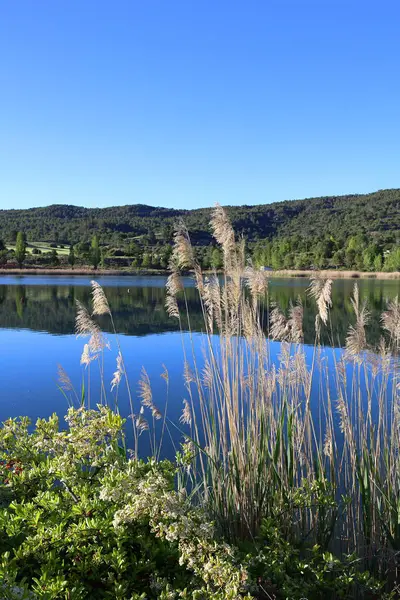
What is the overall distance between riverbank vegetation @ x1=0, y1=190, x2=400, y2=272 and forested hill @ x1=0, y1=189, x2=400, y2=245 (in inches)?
6.5

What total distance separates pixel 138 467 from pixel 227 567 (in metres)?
0.70

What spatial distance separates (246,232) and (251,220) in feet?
94.4

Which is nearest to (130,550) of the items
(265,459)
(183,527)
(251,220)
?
(183,527)

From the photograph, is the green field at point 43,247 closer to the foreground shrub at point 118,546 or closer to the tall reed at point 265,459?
the tall reed at point 265,459

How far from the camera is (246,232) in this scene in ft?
170

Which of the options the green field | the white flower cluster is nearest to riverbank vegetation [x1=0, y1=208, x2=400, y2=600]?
the white flower cluster

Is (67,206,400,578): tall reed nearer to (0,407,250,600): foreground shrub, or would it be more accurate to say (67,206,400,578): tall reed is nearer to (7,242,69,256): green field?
(0,407,250,600): foreground shrub

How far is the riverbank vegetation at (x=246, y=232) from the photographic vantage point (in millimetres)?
62562

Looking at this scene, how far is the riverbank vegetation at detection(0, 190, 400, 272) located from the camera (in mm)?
62562

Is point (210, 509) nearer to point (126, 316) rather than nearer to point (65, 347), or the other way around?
point (65, 347)

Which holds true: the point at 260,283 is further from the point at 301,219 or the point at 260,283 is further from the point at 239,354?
the point at 301,219

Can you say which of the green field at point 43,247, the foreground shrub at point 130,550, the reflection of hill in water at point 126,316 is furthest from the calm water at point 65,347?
the green field at point 43,247

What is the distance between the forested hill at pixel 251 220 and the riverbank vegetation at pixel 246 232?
0.54 ft

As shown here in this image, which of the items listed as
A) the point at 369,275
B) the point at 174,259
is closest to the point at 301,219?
the point at 369,275
